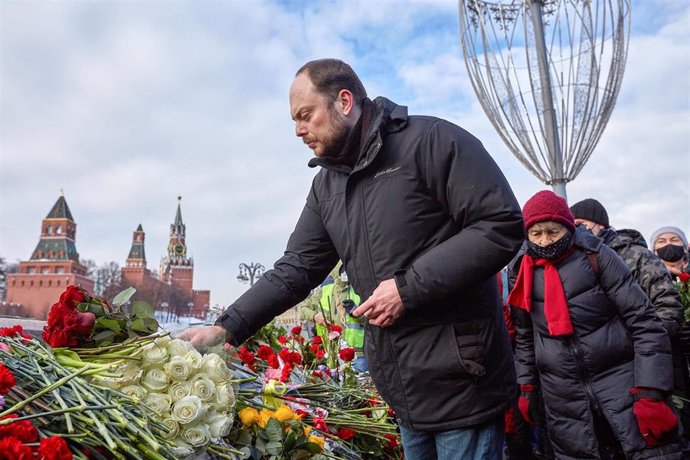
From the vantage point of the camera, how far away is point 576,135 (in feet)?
30.1

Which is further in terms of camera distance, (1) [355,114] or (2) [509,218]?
(1) [355,114]

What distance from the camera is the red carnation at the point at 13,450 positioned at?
88 centimetres

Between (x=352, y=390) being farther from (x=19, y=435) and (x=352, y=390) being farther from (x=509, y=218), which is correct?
(x=19, y=435)

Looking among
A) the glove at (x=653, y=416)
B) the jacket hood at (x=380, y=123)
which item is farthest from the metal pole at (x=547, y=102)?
the jacket hood at (x=380, y=123)

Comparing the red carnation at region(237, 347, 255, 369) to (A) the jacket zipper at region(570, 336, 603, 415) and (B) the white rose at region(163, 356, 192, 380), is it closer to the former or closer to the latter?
(B) the white rose at region(163, 356, 192, 380)

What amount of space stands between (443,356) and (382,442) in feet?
3.17

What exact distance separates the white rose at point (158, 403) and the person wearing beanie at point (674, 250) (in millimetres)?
3984

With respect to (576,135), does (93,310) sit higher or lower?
lower

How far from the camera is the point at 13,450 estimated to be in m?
0.88

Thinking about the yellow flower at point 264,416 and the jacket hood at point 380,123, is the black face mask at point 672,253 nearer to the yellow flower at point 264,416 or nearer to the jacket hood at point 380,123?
the jacket hood at point 380,123

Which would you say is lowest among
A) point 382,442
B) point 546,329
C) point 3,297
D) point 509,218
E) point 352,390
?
point 382,442

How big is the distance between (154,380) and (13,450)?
0.47 meters

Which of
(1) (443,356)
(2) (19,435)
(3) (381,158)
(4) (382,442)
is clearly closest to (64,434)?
(2) (19,435)

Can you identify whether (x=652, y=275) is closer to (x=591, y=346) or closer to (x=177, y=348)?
(x=591, y=346)
